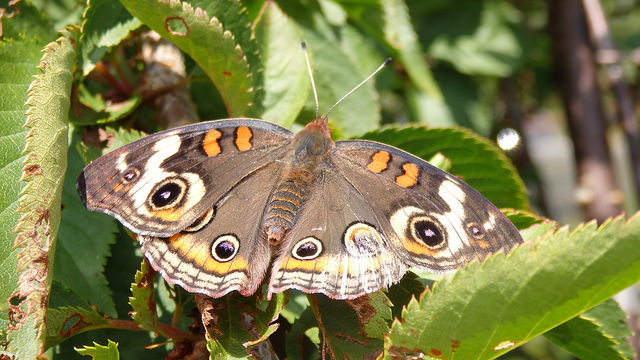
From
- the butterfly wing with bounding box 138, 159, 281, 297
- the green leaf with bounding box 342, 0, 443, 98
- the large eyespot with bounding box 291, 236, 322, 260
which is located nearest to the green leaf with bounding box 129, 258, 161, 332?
the butterfly wing with bounding box 138, 159, 281, 297

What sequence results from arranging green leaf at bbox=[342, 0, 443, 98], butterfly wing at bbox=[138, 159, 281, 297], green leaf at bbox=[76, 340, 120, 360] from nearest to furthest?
green leaf at bbox=[76, 340, 120, 360], butterfly wing at bbox=[138, 159, 281, 297], green leaf at bbox=[342, 0, 443, 98]

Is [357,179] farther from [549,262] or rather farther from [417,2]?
[417,2]

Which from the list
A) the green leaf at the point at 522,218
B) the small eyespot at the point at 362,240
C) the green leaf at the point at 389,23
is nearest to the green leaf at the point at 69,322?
the small eyespot at the point at 362,240

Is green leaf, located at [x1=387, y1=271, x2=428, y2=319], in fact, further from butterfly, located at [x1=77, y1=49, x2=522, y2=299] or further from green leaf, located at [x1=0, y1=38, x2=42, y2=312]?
green leaf, located at [x1=0, y1=38, x2=42, y2=312]

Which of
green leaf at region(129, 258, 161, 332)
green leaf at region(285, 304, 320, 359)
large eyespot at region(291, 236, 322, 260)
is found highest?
large eyespot at region(291, 236, 322, 260)

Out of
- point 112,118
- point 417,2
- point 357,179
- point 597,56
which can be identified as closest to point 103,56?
point 112,118

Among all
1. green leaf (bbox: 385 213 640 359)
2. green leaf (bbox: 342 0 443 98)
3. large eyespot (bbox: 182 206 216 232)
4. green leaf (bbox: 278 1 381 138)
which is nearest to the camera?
green leaf (bbox: 385 213 640 359)

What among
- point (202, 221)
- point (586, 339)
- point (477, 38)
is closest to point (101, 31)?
point (202, 221)

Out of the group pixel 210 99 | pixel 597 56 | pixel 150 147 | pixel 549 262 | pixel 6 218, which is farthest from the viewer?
pixel 597 56
